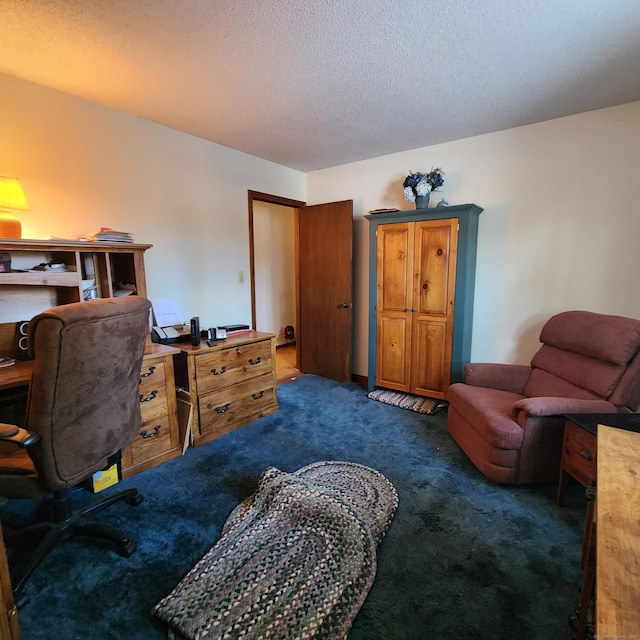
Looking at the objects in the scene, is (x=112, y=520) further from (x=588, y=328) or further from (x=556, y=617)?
(x=588, y=328)

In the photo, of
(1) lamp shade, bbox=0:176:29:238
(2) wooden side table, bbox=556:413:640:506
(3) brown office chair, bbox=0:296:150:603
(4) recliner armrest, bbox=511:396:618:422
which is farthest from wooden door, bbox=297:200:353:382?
(1) lamp shade, bbox=0:176:29:238

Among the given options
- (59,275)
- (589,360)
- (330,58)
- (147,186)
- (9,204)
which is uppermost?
(330,58)

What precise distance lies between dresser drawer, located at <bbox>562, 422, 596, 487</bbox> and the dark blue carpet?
10.3 inches

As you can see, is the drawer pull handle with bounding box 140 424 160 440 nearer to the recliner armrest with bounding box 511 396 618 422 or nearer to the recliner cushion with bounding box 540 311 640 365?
the recliner armrest with bounding box 511 396 618 422

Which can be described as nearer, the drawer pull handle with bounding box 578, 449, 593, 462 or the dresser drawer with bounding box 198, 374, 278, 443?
the drawer pull handle with bounding box 578, 449, 593, 462

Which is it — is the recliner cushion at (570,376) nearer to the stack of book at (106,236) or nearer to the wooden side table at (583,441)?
the wooden side table at (583,441)

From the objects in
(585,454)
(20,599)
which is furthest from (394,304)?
(20,599)

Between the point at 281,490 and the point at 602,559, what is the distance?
1.38 meters

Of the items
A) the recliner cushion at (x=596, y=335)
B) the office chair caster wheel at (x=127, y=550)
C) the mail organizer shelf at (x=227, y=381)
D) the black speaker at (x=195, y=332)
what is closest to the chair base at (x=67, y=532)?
the office chair caster wheel at (x=127, y=550)

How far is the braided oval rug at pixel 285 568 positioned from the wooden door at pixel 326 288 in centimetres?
209

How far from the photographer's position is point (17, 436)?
3.91 feet

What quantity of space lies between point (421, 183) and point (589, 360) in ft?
6.33

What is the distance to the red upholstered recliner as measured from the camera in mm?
1915

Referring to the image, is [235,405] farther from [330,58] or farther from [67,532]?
[330,58]
